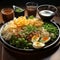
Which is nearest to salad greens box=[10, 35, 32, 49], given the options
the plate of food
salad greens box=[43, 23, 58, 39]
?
the plate of food

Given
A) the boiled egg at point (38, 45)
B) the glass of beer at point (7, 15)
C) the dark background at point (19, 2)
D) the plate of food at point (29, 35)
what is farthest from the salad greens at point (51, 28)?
the dark background at point (19, 2)

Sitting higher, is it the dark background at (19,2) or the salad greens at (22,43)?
the dark background at (19,2)

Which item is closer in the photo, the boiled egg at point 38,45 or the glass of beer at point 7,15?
the boiled egg at point 38,45

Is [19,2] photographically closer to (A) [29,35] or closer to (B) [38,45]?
(A) [29,35]

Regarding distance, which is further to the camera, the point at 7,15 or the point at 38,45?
the point at 7,15

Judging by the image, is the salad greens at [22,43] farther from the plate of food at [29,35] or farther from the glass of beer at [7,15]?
the glass of beer at [7,15]

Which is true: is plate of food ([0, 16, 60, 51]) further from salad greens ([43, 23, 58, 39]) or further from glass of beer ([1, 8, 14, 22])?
glass of beer ([1, 8, 14, 22])

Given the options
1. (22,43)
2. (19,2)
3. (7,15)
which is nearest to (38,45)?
(22,43)

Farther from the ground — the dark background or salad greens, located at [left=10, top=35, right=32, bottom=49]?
the dark background

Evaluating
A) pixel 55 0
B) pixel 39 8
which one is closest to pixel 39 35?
pixel 39 8
